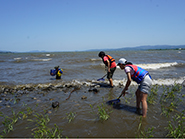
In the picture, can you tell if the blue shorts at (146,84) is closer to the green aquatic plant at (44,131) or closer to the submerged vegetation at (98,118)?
the submerged vegetation at (98,118)

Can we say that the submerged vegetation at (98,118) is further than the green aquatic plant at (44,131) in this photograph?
Yes

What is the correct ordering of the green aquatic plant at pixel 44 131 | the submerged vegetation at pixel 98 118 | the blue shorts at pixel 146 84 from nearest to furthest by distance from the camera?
the green aquatic plant at pixel 44 131 → the submerged vegetation at pixel 98 118 → the blue shorts at pixel 146 84

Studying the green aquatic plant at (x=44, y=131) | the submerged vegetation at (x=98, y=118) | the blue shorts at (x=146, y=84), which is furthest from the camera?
the blue shorts at (x=146, y=84)

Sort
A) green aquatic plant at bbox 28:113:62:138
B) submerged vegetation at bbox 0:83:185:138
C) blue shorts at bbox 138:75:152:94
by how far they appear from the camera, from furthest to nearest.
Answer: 1. blue shorts at bbox 138:75:152:94
2. submerged vegetation at bbox 0:83:185:138
3. green aquatic plant at bbox 28:113:62:138

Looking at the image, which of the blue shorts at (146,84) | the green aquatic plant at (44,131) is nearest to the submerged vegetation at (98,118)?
the green aquatic plant at (44,131)

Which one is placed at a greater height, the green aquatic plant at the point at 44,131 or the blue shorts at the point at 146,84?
the blue shorts at the point at 146,84

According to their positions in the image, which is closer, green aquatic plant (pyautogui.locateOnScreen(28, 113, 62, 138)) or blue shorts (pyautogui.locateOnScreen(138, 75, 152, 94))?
green aquatic plant (pyautogui.locateOnScreen(28, 113, 62, 138))

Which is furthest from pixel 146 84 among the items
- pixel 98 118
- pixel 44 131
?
pixel 44 131

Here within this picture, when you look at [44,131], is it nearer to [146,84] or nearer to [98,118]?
[98,118]

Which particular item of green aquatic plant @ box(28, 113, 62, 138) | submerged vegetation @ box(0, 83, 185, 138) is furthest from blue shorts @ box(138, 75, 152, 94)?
green aquatic plant @ box(28, 113, 62, 138)

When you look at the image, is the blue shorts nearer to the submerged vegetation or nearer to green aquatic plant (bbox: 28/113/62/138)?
the submerged vegetation

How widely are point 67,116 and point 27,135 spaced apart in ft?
4.08

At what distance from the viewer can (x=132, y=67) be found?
13.0 ft

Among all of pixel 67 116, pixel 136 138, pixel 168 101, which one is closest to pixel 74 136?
pixel 67 116
